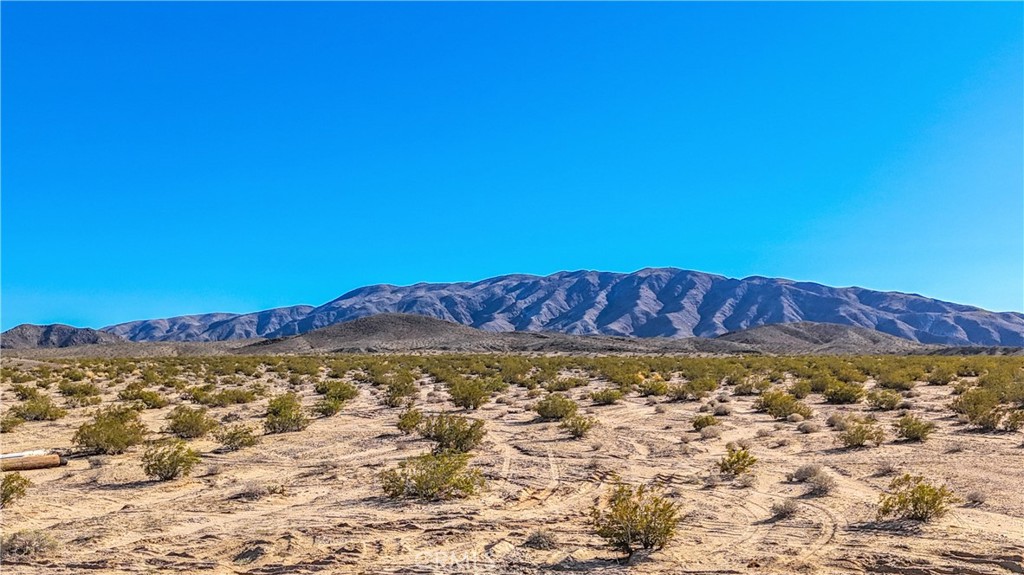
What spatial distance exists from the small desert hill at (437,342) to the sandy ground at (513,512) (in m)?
68.1

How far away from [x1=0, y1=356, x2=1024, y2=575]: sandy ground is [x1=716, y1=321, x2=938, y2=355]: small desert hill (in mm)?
82514

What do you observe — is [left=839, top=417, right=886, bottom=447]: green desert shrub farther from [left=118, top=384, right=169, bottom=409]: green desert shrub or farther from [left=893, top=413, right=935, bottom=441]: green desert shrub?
[left=118, top=384, right=169, bottom=409]: green desert shrub

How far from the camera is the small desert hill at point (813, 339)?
93450 millimetres

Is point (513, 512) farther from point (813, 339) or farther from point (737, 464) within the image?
point (813, 339)

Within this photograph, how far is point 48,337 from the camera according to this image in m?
135

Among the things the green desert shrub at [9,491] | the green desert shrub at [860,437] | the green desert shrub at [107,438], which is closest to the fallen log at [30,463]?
the green desert shrub at [107,438]

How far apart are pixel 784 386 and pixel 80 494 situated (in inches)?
1013

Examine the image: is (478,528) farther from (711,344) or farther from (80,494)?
(711,344)

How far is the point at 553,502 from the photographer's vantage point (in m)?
8.80

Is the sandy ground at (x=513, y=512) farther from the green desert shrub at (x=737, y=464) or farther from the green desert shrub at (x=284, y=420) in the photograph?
the green desert shrub at (x=284, y=420)

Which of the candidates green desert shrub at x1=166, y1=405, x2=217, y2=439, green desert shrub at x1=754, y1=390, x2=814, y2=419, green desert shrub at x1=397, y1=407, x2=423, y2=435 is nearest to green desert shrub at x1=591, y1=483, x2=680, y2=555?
green desert shrub at x1=397, y1=407, x2=423, y2=435

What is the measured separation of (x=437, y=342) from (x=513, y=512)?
289 ft

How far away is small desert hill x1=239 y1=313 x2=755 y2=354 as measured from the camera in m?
84.8

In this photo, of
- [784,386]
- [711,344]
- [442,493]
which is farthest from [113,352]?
[442,493]
